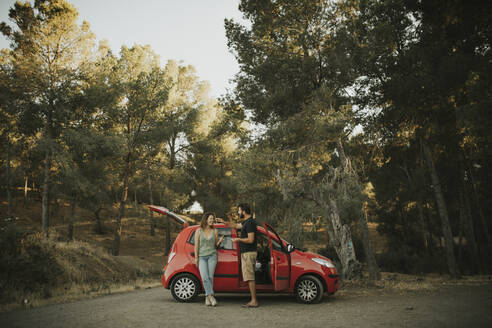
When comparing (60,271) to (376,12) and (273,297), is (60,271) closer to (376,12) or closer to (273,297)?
(273,297)

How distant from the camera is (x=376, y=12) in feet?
45.8

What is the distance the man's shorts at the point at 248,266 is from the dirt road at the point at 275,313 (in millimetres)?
635

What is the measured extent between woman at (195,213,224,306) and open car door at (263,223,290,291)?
1147 mm

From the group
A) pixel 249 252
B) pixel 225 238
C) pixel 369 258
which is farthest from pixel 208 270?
pixel 369 258

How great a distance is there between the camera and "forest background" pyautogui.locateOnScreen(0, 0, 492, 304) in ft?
37.0

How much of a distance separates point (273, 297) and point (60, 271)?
7.05 m

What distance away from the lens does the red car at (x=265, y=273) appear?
706 centimetres

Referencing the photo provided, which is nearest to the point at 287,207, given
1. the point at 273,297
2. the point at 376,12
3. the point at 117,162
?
the point at 273,297

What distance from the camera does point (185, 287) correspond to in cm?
720

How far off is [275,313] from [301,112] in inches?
327

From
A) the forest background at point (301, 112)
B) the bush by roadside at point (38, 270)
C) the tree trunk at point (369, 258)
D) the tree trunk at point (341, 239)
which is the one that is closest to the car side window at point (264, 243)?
the forest background at point (301, 112)

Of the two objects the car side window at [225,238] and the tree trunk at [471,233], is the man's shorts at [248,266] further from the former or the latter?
the tree trunk at [471,233]

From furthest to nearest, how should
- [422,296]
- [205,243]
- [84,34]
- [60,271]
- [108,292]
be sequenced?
[84,34], [60,271], [108,292], [422,296], [205,243]

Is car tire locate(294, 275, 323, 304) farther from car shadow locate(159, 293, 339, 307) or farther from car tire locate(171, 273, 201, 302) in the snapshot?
car tire locate(171, 273, 201, 302)
